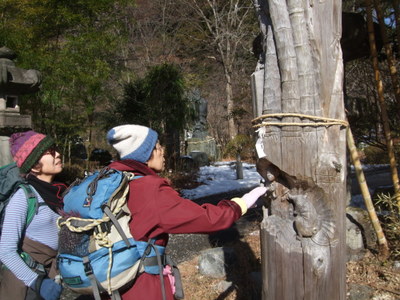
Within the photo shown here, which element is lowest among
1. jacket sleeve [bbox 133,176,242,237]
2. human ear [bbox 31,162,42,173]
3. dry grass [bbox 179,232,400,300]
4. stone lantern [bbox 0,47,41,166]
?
dry grass [bbox 179,232,400,300]

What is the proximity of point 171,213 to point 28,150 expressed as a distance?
1.13m

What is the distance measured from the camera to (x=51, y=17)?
7.97m

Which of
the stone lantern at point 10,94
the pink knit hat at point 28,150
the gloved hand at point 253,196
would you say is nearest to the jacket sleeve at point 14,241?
the pink knit hat at point 28,150

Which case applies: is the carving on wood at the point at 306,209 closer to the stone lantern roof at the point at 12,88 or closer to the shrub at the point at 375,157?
the stone lantern roof at the point at 12,88

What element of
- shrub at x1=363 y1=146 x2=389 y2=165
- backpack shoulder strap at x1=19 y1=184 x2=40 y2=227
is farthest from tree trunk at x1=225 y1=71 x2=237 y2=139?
backpack shoulder strap at x1=19 y1=184 x2=40 y2=227

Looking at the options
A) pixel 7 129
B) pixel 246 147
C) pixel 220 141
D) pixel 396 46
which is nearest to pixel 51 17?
pixel 7 129

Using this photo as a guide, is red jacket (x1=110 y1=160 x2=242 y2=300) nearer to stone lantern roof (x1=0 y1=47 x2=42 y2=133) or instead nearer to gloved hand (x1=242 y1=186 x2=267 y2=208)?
gloved hand (x1=242 y1=186 x2=267 y2=208)

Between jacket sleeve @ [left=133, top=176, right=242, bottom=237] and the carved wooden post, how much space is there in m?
0.35

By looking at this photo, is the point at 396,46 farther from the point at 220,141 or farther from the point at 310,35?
the point at 220,141

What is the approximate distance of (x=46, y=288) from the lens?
188 centimetres

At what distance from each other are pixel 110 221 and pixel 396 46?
15.2 feet

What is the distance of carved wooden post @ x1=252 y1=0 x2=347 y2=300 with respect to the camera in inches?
63.0

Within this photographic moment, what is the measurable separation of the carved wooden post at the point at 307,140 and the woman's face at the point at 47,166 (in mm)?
1340

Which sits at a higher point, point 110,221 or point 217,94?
point 217,94
